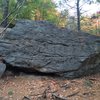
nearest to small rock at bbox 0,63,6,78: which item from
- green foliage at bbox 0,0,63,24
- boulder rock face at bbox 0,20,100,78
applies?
boulder rock face at bbox 0,20,100,78

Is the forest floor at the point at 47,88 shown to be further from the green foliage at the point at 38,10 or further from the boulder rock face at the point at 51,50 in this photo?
the green foliage at the point at 38,10

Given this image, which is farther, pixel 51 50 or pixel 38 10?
pixel 38 10

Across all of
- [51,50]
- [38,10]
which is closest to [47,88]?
[51,50]

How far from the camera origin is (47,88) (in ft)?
24.3

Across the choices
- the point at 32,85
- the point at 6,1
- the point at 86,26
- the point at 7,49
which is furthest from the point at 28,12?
the point at 32,85

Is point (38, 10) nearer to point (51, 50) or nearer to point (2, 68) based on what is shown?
point (51, 50)

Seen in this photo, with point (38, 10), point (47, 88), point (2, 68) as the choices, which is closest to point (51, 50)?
A: point (47, 88)

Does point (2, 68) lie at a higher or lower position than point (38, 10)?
lower

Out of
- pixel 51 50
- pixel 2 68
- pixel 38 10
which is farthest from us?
pixel 38 10

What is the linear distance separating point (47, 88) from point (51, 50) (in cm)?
158

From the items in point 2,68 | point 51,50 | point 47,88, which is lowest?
point 47,88

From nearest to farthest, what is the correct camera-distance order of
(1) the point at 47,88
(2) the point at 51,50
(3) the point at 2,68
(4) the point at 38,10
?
(1) the point at 47,88
(3) the point at 2,68
(2) the point at 51,50
(4) the point at 38,10

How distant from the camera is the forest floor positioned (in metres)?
7.07

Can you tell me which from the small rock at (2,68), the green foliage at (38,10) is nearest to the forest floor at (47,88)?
the small rock at (2,68)
